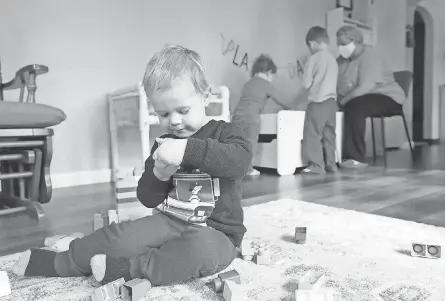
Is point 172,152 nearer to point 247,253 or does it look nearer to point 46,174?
point 247,253

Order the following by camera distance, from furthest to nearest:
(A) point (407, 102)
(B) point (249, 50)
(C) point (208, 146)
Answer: (A) point (407, 102), (B) point (249, 50), (C) point (208, 146)

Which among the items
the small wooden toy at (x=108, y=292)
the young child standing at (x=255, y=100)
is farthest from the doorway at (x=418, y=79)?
the small wooden toy at (x=108, y=292)

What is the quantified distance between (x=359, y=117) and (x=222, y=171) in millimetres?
2110

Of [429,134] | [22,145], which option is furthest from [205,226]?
[429,134]

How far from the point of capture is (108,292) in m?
0.61

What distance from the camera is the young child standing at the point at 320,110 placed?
2.29 metres

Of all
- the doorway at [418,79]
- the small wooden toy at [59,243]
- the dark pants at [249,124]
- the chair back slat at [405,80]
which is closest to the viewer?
the small wooden toy at [59,243]

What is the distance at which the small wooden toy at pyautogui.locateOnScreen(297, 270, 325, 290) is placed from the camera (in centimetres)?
62

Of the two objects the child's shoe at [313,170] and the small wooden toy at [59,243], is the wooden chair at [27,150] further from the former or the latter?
the child's shoe at [313,170]

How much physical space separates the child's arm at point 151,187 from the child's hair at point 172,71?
146 millimetres

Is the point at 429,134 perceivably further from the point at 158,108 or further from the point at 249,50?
the point at 158,108

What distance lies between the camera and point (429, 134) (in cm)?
451

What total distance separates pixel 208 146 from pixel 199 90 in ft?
0.33

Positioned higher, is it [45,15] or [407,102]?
[45,15]
